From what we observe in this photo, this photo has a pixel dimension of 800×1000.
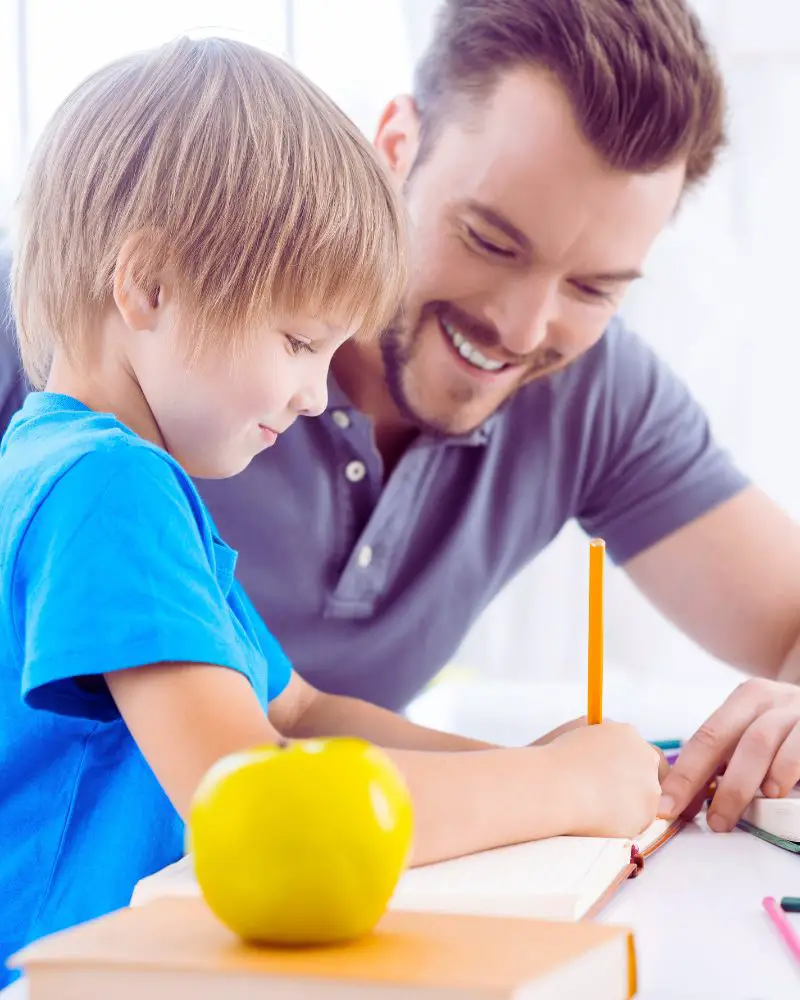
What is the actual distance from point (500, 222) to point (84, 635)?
0.72m

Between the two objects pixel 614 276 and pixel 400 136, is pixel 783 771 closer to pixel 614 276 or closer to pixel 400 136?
pixel 614 276

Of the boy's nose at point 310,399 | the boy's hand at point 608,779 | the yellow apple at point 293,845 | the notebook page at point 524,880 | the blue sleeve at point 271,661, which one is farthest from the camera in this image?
the blue sleeve at point 271,661

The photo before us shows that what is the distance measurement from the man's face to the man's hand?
0.48 metres

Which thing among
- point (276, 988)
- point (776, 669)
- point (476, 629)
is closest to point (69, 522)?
point (276, 988)

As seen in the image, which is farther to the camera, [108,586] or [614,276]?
[614,276]

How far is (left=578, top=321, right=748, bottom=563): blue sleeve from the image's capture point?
58.2 inches

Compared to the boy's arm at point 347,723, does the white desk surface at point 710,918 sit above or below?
above

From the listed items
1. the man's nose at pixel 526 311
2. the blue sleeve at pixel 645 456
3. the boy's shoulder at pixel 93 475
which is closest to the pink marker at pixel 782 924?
the boy's shoulder at pixel 93 475

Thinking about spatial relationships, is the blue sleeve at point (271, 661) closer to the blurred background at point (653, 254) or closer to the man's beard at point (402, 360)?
the man's beard at point (402, 360)

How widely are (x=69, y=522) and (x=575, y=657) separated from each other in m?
1.58

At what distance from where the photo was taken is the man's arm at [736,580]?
140 cm

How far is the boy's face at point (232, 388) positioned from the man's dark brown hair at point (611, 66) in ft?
1.55

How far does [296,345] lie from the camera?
810mm

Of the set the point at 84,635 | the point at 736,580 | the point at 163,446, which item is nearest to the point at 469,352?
the point at 736,580
